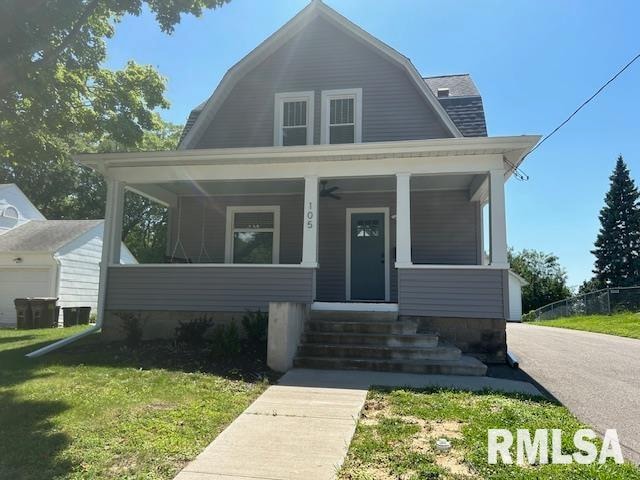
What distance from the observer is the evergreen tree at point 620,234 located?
3600cm

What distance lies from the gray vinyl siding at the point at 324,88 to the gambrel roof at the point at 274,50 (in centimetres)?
12

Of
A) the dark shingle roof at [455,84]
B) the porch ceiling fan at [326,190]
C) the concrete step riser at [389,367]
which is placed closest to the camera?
the concrete step riser at [389,367]

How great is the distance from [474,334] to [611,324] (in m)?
12.1

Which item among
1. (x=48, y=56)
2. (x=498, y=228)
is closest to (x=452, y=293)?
(x=498, y=228)

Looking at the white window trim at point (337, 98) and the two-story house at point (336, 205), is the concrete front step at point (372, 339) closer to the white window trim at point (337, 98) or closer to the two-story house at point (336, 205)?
the two-story house at point (336, 205)

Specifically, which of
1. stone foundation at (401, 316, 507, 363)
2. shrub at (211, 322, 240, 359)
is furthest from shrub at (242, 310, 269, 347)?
stone foundation at (401, 316, 507, 363)

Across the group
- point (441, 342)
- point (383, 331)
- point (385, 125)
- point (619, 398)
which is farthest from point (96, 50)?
point (619, 398)

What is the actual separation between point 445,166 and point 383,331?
310 centimetres

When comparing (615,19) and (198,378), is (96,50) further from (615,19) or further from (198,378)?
(615,19)

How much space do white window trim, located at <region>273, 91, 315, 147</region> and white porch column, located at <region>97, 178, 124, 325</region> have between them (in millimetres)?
3678

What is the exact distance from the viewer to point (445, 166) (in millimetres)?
8227

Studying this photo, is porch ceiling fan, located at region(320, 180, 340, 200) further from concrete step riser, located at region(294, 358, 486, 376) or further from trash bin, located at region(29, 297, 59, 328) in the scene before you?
trash bin, located at region(29, 297, 59, 328)

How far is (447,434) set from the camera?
402 centimetres

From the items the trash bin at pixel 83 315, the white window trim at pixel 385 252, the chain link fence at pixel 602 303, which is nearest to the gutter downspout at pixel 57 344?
the white window trim at pixel 385 252
